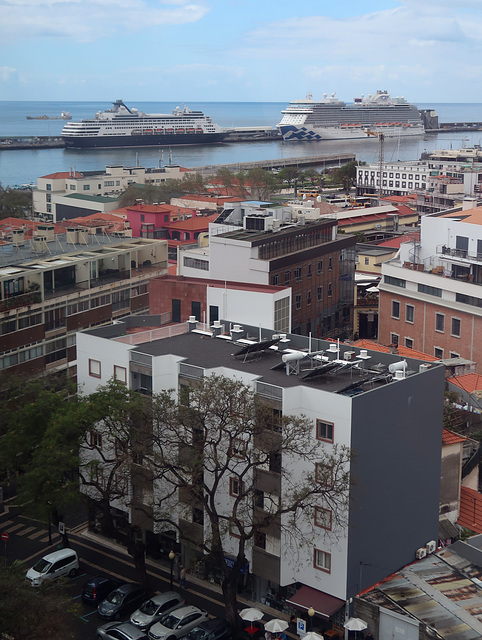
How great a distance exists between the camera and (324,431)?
15.0 meters

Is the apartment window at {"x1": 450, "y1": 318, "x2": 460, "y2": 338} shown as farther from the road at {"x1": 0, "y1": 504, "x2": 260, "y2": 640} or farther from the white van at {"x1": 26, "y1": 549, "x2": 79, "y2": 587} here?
the white van at {"x1": 26, "y1": 549, "x2": 79, "y2": 587}

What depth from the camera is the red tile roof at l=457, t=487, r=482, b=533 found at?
1903cm

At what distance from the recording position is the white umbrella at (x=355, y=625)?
47.1 feet

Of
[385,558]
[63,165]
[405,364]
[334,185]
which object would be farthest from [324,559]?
[63,165]

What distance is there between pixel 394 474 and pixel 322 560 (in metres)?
2.03

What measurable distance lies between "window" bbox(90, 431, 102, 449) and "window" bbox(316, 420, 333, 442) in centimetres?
439

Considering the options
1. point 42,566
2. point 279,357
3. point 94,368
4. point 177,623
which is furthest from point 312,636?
point 94,368

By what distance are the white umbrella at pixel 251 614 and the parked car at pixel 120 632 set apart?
1.72m

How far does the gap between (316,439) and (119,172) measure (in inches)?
2334

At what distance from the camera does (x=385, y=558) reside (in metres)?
15.9

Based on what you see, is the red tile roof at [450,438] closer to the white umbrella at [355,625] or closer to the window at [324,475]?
the window at [324,475]

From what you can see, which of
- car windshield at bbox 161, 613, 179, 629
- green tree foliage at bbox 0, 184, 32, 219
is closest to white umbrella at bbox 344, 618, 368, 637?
car windshield at bbox 161, 613, 179, 629

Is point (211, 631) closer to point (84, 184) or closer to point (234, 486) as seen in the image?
point (234, 486)

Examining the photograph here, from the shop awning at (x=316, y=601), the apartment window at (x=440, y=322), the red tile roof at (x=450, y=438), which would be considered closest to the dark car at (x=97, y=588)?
the shop awning at (x=316, y=601)
